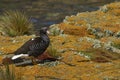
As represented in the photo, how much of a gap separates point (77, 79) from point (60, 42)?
12.0 feet

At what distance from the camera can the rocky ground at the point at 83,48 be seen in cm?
1112

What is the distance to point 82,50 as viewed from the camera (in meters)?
13.2

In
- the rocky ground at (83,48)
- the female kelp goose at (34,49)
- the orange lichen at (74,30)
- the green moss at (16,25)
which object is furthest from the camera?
the green moss at (16,25)

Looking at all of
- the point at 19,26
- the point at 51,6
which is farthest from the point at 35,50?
the point at 51,6

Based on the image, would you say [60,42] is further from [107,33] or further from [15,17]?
[15,17]

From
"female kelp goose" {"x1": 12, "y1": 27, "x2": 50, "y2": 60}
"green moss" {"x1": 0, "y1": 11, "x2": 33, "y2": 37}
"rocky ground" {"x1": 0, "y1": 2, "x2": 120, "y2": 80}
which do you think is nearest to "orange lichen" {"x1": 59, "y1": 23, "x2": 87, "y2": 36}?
"rocky ground" {"x1": 0, "y1": 2, "x2": 120, "y2": 80}

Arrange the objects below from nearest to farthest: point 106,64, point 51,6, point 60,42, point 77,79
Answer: point 77,79
point 106,64
point 60,42
point 51,6

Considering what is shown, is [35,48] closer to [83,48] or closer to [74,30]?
[83,48]

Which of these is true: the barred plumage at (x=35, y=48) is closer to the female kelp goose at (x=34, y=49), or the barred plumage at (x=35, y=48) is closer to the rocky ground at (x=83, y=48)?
the female kelp goose at (x=34, y=49)

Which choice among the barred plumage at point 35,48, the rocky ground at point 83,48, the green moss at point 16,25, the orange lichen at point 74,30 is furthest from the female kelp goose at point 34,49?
the green moss at point 16,25

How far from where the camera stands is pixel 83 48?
13.5m

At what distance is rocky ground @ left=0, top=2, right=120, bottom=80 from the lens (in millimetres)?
11125

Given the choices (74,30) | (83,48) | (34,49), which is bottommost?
(83,48)

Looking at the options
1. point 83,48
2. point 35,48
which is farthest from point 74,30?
point 35,48
